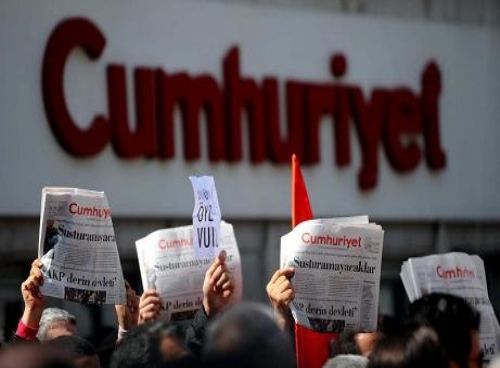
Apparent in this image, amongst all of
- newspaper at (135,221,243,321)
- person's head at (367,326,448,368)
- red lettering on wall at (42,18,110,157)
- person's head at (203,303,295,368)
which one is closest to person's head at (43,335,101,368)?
newspaper at (135,221,243,321)

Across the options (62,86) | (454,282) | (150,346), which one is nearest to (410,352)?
(150,346)

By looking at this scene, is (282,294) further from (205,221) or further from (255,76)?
(255,76)

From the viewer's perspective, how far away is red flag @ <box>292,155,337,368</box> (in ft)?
18.1

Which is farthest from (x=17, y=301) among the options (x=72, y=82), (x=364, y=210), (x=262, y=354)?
(x=262, y=354)

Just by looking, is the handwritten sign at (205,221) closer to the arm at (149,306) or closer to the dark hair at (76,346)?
the arm at (149,306)

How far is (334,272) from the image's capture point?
5258 millimetres

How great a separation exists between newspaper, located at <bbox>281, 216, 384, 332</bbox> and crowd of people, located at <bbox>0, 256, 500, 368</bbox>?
3.2 inches

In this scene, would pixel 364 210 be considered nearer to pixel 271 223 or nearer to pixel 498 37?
pixel 271 223

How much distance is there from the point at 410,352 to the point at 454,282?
70.9 inches

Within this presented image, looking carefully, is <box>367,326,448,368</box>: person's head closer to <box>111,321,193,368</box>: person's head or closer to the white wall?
<box>111,321,193,368</box>: person's head

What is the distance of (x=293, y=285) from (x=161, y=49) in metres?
6.95

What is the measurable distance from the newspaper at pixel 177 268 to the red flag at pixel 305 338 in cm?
26

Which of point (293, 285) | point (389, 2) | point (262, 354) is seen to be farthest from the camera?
point (389, 2)

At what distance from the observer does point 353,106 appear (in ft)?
43.1
